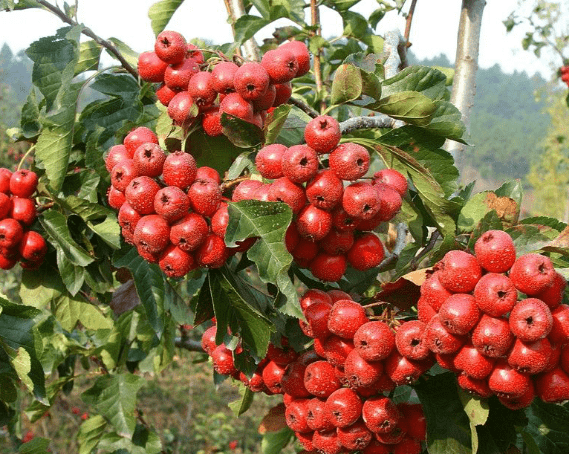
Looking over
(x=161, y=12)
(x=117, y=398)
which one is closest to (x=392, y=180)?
(x=161, y=12)

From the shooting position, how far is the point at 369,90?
1478 millimetres

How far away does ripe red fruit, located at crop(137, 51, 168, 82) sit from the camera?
1.58 meters

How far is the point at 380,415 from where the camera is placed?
1391mm

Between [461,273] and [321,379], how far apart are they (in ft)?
1.49

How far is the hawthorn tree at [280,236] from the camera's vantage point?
1.28 metres

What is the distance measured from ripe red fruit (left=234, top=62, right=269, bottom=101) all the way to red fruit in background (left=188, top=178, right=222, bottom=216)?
24cm

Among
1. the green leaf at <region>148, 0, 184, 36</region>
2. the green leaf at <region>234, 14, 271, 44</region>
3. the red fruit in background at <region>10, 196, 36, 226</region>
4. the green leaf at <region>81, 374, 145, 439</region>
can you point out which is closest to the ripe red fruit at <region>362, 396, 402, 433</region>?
the green leaf at <region>234, 14, 271, 44</region>

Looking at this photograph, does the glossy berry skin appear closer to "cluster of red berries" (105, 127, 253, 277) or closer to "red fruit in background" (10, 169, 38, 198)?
"cluster of red berries" (105, 127, 253, 277)

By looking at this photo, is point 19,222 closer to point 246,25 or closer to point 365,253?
point 246,25

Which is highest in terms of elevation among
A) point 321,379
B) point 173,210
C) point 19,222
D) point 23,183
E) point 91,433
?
point 173,210

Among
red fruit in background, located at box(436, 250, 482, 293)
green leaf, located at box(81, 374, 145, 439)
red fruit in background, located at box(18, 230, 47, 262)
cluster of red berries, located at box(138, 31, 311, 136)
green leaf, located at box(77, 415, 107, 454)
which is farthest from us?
green leaf, located at box(77, 415, 107, 454)

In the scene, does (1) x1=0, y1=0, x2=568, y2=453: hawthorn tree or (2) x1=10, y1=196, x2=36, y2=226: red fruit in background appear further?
(2) x1=10, y1=196, x2=36, y2=226: red fruit in background

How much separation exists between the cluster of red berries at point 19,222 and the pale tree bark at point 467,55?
1708 millimetres

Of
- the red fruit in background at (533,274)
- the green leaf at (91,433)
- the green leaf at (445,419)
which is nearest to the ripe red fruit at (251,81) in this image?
the red fruit in background at (533,274)
